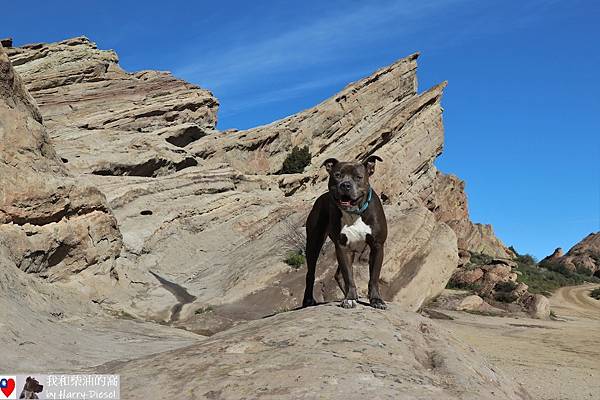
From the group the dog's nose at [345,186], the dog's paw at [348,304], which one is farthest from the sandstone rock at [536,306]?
the dog's nose at [345,186]

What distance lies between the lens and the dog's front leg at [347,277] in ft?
21.4

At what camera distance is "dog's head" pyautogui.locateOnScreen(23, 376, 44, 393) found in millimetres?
4398

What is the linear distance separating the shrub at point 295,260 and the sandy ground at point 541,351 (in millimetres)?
5104

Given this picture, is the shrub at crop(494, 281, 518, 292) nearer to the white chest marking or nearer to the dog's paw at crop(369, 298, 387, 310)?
the dog's paw at crop(369, 298, 387, 310)

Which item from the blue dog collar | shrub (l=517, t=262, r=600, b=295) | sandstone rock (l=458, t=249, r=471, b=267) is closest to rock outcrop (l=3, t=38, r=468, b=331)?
sandstone rock (l=458, t=249, r=471, b=267)

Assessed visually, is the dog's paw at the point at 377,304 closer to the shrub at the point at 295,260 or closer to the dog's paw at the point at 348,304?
the dog's paw at the point at 348,304

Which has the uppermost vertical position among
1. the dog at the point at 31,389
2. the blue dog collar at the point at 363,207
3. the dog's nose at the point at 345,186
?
the dog's nose at the point at 345,186

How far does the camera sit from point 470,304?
25234 mm

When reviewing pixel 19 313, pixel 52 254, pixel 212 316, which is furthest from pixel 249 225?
pixel 19 313

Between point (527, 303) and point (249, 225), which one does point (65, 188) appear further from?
point (527, 303)

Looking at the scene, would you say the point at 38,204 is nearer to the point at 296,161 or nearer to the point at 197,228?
the point at 197,228

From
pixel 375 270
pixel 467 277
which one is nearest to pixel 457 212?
pixel 467 277

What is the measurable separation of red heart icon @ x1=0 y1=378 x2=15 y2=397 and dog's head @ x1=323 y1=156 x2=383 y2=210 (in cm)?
364

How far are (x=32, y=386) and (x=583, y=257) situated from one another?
75.7 metres
